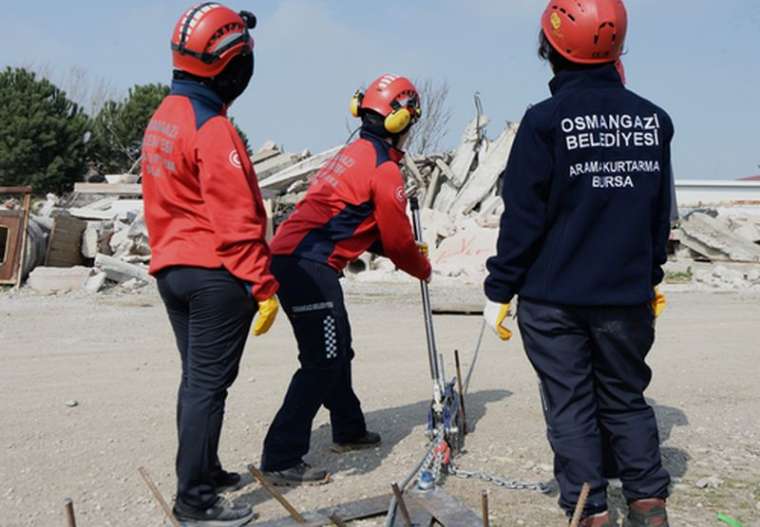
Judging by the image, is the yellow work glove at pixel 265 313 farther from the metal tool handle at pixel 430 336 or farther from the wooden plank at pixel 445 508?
the metal tool handle at pixel 430 336

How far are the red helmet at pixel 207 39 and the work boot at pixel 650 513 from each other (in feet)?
8.63

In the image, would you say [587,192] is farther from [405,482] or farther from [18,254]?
[18,254]

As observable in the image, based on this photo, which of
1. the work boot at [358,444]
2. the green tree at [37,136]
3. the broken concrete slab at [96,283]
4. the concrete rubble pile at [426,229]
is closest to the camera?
the work boot at [358,444]

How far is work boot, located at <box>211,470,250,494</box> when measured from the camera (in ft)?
14.6

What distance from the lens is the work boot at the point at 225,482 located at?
445 cm

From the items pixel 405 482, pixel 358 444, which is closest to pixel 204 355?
pixel 405 482

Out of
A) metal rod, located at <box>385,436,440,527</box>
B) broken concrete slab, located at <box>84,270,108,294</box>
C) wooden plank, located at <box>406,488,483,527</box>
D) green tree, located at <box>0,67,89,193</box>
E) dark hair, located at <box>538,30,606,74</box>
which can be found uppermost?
green tree, located at <box>0,67,89,193</box>

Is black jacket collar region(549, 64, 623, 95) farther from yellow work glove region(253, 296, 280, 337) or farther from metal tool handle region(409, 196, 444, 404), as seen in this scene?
metal tool handle region(409, 196, 444, 404)

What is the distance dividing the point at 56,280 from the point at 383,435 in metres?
9.46

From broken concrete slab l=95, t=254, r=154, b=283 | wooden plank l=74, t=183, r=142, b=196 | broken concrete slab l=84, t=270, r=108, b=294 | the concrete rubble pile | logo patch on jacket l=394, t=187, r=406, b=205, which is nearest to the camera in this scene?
logo patch on jacket l=394, t=187, r=406, b=205

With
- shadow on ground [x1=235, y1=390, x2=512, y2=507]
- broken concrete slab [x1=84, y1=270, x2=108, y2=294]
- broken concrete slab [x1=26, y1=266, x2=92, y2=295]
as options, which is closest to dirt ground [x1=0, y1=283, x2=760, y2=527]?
shadow on ground [x1=235, y1=390, x2=512, y2=507]

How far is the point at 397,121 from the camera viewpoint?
485 cm

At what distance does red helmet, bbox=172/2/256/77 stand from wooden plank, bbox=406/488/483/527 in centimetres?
220

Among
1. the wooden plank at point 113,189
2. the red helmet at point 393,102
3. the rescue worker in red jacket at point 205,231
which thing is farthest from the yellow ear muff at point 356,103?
the wooden plank at point 113,189
